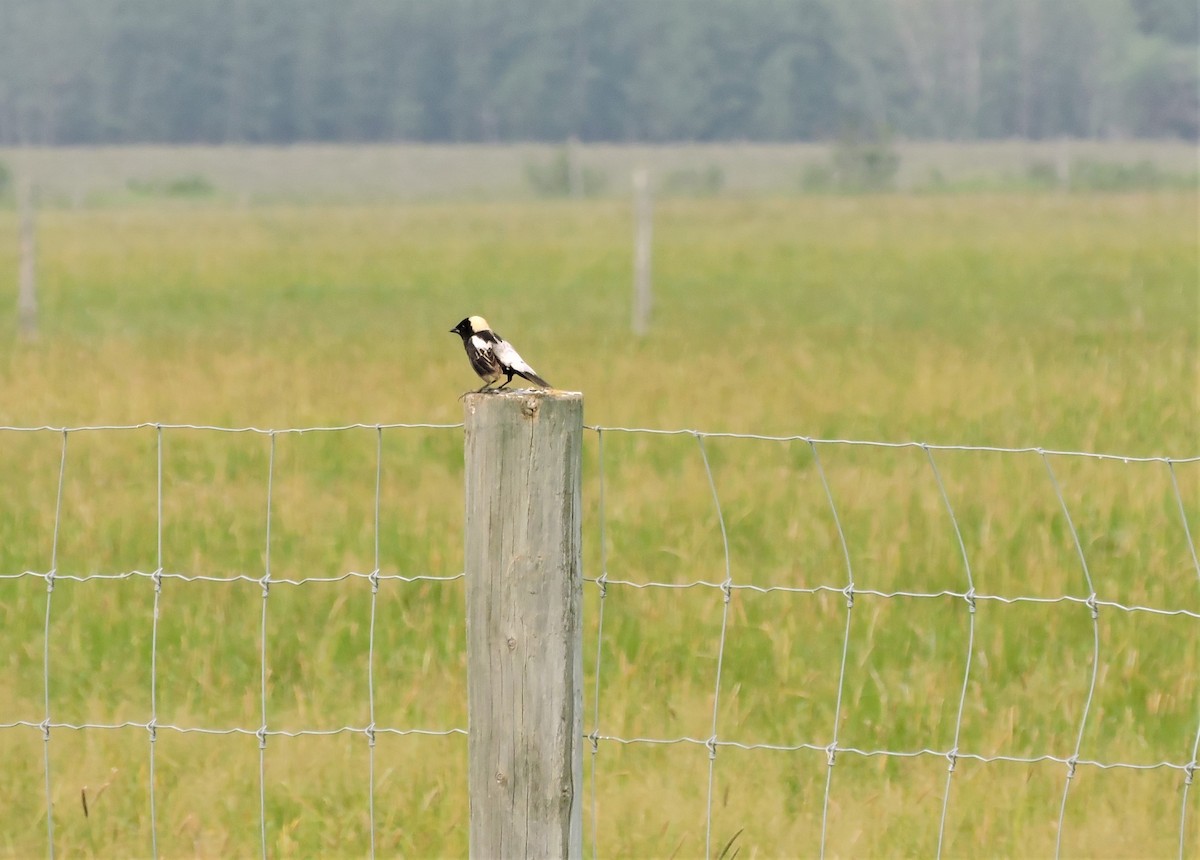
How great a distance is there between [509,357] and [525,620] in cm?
59

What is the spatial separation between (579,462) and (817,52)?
398ft

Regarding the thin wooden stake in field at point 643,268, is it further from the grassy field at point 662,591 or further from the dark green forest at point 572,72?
the dark green forest at point 572,72

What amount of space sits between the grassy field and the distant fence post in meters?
0.62

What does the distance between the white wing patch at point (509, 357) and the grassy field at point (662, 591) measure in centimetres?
91

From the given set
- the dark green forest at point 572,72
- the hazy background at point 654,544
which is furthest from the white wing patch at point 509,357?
the dark green forest at point 572,72

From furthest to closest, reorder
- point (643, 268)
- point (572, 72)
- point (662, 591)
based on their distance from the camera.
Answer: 1. point (572, 72)
2. point (643, 268)
3. point (662, 591)

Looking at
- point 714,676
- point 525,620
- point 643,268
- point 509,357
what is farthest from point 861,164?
point 525,620

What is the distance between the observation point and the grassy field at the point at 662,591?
16.8 ft

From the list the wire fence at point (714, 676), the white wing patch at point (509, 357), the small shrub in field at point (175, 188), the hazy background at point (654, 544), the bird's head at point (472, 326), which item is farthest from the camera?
the small shrub in field at point (175, 188)

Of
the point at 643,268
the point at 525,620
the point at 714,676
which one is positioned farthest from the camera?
the point at 643,268

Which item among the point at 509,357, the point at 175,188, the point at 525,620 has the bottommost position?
the point at 525,620

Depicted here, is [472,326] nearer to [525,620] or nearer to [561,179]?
[525,620]

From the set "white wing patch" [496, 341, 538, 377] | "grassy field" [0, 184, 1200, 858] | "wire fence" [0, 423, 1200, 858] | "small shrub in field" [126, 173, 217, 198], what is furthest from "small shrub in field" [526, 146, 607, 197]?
"white wing patch" [496, 341, 538, 377]

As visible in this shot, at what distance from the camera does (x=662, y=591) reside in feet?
23.0
